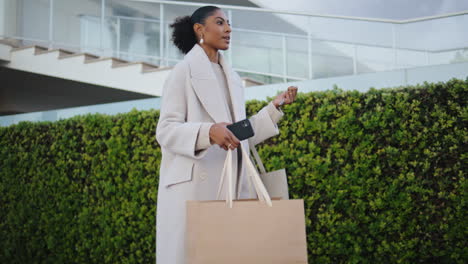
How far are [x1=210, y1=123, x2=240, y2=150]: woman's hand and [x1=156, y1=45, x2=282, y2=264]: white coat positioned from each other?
0.10 m

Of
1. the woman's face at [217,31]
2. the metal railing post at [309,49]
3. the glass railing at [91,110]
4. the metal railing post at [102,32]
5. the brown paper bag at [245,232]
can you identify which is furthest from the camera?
the metal railing post at [102,32]

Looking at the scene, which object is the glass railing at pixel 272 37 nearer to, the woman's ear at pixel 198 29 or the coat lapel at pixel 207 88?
the woman's ear at pixel 198 29

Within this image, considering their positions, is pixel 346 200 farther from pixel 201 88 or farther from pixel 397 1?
pixel 397 1

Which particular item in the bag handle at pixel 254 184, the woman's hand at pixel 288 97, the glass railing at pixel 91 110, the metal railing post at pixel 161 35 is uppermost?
the metal railing post at pixel 161 35

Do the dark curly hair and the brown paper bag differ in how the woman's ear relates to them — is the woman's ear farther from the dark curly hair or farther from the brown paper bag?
the brown paper bag

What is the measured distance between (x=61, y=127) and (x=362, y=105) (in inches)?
140

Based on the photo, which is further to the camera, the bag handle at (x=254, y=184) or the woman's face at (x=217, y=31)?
the woman's face at (x=217, y=31)

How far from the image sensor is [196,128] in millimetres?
2041

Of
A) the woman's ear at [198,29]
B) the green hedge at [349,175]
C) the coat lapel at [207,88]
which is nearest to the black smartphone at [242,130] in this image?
the coat lapel at [207,88]

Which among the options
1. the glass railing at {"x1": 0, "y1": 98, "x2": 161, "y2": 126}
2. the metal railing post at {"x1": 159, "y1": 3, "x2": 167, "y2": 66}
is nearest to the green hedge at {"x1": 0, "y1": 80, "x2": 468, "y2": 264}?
the glass railing at {"x1": 0, "y1": 98, "x2": 161, "y2": 126}

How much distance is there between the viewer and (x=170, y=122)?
2.16m

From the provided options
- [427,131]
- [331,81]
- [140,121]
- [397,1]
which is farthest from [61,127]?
[397,1]

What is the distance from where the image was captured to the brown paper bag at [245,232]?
1770 millimetres

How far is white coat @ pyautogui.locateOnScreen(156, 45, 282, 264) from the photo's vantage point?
2137mm
